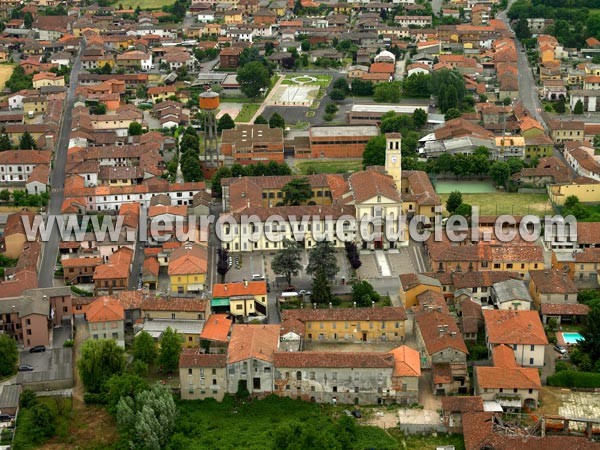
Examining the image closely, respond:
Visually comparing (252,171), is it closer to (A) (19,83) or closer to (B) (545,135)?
(B) (545,135)

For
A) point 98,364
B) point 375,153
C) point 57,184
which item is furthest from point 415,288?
point 57,184

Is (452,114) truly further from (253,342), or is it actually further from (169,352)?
(169,352)

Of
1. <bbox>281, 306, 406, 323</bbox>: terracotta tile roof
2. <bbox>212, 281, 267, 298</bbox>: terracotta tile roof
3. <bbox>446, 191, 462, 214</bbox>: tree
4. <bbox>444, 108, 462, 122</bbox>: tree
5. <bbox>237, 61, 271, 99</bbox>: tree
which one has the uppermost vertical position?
<bbox>237, 61, 271, 99</bbox>: tree

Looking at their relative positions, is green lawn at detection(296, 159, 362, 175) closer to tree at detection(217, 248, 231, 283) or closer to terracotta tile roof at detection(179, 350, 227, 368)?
tree at detection(217, 248, 231, 283)

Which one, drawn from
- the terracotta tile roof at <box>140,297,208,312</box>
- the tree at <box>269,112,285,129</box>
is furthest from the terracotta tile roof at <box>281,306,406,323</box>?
the tree at <box>269,112,285,129</box>

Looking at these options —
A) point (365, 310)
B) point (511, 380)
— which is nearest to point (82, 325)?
point (365, 310)
